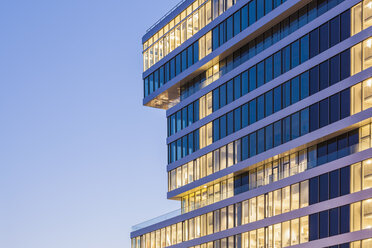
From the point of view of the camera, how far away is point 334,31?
65750 millimetres

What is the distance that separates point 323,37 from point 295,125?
8.04 m

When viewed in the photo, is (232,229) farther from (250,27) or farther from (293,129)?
(250,27)

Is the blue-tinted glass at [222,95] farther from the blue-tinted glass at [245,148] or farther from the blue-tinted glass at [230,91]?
the blue-tinted glass at [245,148]

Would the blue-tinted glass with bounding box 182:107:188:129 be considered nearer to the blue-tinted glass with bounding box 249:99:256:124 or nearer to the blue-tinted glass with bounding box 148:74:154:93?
the blue-tinted glass with bounding box 148:74:154:93

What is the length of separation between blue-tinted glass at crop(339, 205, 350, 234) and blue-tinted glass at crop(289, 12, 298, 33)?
57.5ft

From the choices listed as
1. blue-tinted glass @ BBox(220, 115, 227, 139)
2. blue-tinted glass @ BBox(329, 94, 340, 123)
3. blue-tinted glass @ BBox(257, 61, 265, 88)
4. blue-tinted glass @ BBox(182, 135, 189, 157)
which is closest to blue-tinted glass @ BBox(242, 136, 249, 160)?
blue-tinted glass @ BBox(220, 115, 227, 139)

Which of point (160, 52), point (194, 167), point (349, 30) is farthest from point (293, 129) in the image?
point (160, 52)

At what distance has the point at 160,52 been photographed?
91.8 m

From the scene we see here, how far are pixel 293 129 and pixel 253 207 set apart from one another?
895 centimetres

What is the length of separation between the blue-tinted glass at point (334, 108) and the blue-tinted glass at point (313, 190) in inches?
202

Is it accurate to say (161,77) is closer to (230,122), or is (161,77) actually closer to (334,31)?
(230,122)

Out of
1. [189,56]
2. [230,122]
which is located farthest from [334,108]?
[189,56]

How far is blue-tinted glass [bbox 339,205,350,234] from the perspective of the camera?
202 feet

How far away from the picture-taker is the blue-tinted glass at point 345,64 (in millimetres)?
63969
